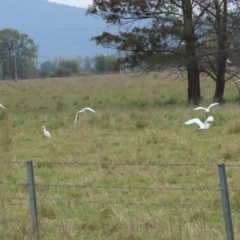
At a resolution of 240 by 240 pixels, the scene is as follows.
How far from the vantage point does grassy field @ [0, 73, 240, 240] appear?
5.90 meters

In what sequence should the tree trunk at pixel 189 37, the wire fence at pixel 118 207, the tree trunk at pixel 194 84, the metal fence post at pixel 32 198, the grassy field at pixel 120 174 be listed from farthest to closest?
the tree trunk at pixel 194 84
the tree trunk at pixel 189 37
the grassy field at pixel 120 174
the wire fence at pixel 118 207
the metal fence post at pixel 32 198

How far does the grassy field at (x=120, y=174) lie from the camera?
5.90m

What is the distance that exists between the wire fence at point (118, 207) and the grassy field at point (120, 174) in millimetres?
12

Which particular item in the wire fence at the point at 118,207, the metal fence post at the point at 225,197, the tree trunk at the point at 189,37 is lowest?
the wire fence at the point at 118,207

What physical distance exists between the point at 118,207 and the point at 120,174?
81.5 inches

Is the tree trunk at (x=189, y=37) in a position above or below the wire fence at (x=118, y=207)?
above

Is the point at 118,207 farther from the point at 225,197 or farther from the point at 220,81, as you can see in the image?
the point at 220,81

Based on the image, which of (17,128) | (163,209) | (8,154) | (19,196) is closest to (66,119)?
(17,128)

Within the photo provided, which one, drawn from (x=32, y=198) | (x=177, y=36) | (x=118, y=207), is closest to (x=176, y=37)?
(x=177, y=36)

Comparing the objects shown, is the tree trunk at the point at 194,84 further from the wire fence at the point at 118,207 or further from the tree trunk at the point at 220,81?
the wire fence at the point at 118,207

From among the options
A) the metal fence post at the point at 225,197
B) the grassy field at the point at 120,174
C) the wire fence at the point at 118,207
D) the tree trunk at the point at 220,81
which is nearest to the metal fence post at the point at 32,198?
Result: the wire fence at the point at 118,207

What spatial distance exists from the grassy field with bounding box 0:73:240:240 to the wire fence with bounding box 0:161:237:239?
0.01 meters

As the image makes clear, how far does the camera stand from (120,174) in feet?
28.7

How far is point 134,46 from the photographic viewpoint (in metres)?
20.0
